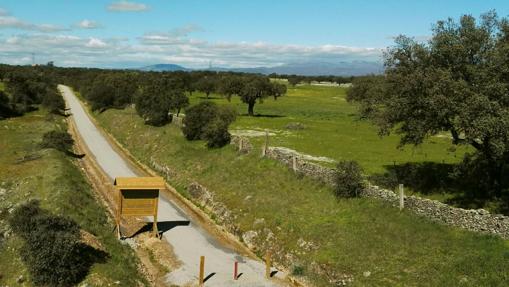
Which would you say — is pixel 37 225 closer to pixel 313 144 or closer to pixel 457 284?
pixel 457 284

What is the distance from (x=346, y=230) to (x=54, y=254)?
14.8m

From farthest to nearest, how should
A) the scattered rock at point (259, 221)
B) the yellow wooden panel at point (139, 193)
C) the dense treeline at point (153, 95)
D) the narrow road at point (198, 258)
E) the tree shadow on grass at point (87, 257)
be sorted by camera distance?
1. the dense treeline at point (153, 95)
2. the scattered rock at point (259, 221)
3. the yellow wooden panel at point (139, 193)
4. the narrow road at point (198, 258)
5. the tree shadow on grass at point (87, 257)

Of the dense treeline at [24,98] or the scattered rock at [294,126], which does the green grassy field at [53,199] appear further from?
the dense treeline at [24,98]

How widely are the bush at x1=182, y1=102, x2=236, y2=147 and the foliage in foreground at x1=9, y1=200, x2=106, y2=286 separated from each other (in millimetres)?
26335

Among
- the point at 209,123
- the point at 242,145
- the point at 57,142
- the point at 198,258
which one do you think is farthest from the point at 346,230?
the point at 57,142

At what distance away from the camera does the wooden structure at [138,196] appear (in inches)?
1161

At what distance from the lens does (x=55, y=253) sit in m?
21.7

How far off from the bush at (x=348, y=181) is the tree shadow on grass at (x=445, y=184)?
2.06 m

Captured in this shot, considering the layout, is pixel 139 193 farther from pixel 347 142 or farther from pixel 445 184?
pixel 347 142

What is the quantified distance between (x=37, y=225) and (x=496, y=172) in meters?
25.1

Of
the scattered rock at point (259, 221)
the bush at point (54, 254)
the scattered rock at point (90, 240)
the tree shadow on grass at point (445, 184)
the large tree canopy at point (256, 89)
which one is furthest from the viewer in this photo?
the large tree canopy at point (256, 89)

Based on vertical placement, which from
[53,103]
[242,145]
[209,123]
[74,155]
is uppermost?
[209,123]

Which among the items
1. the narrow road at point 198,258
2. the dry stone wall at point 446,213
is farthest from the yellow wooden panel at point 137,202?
the dry stone wall at point 446,213

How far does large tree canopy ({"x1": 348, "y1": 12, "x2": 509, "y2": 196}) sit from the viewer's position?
2452 cm
